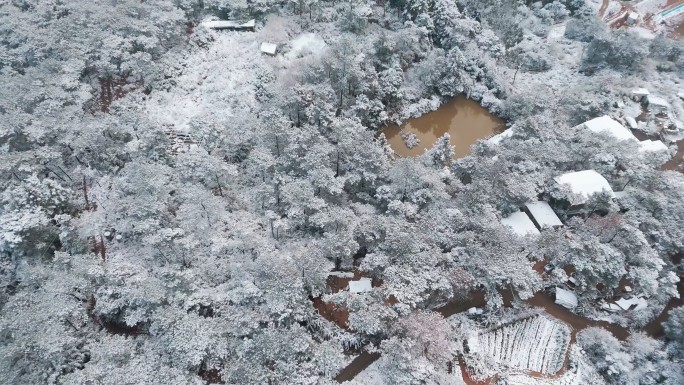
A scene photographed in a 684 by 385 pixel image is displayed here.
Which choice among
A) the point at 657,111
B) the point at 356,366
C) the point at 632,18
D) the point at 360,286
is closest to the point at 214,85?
the point at 360,286

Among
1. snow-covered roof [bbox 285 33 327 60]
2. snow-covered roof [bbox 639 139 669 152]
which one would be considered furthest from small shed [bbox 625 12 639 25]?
snow-covered roof [bbox 285 33 327 60]

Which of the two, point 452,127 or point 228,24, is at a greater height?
point 228,24

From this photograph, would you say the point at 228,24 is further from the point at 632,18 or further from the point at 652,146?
the point at 632,18

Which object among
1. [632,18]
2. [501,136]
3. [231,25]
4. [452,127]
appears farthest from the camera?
[632,18]

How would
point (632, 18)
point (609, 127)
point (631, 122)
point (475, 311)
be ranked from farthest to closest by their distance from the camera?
point (632, 18), point (631, 122), point (609, 127), point (475, 311)

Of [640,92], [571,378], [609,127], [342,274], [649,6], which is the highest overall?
[649,6]
